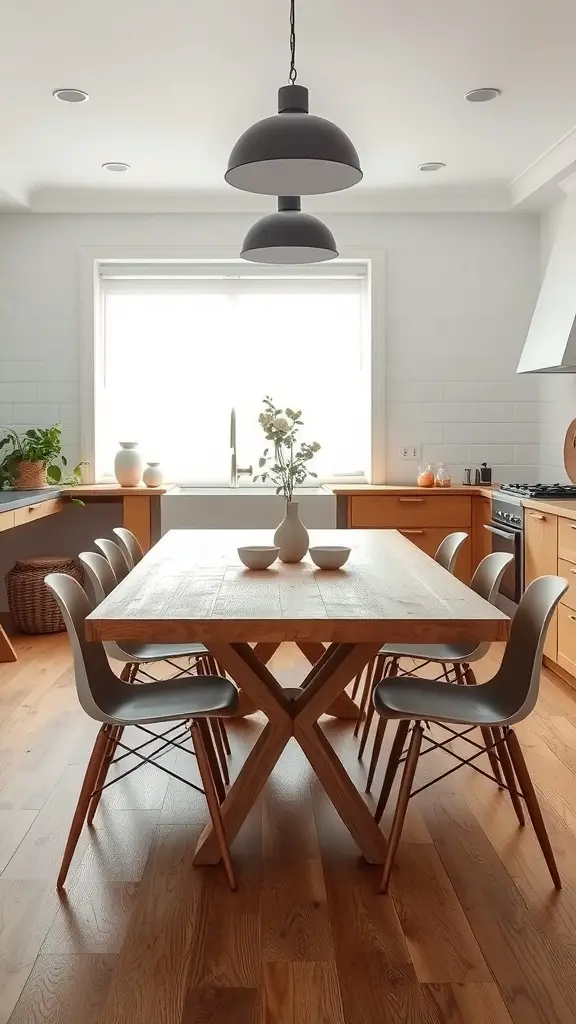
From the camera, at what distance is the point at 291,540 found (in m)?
3.52

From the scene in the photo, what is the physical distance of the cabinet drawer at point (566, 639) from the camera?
4.51m

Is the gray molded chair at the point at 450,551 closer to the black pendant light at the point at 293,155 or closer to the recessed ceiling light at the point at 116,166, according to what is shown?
the black pendant light at the point at 293,155

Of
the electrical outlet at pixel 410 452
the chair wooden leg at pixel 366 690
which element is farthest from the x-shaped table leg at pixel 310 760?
the electrical outlet at pixel 410 452

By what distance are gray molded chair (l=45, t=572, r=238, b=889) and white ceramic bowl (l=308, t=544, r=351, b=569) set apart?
0.58 metres

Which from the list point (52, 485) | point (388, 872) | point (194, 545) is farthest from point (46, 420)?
point (388, 872)

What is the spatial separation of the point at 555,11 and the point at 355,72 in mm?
928

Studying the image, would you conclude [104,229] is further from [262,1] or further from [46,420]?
[262,1]

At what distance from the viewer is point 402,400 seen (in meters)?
6.53

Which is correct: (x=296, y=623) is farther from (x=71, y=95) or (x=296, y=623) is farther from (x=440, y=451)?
(x=440, y=451)

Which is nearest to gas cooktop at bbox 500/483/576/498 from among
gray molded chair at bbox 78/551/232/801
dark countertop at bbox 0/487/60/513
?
gray molded chair at bbox 78/551/232/801

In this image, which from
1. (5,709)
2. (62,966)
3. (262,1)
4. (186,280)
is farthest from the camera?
(186,280)

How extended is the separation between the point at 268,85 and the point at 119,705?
9.89 feet

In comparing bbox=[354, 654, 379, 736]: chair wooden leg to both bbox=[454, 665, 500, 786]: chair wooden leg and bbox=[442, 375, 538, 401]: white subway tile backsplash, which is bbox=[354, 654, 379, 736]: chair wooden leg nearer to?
bbox=[454, 665, 500, 786]: chair wooden leg

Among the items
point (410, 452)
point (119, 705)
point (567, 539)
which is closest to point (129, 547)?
point (119, 705)
